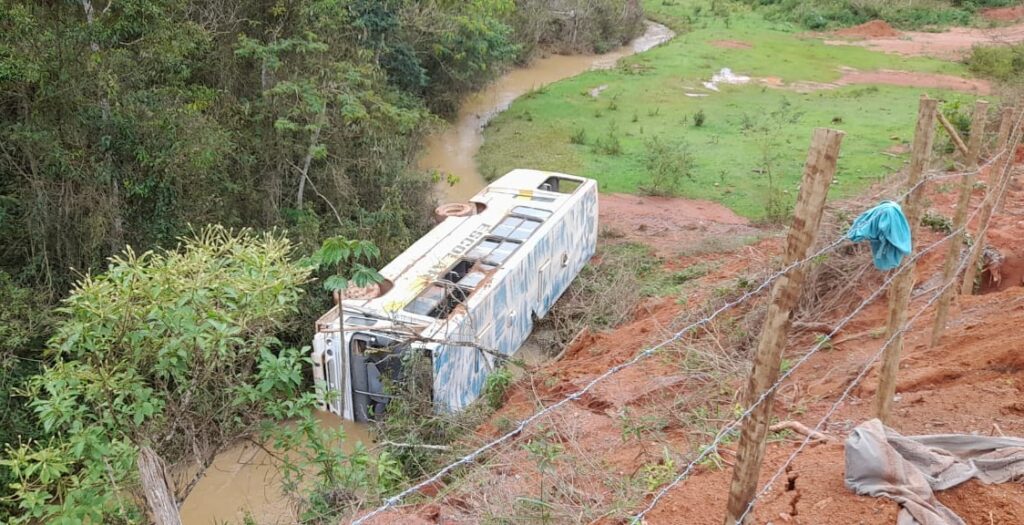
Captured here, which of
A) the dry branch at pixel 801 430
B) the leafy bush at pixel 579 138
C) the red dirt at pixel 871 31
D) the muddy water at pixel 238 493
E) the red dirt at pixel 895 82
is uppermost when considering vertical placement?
the dry branch at pixel 801 430

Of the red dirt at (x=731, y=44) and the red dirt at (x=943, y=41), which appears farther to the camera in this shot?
the red dirt at (x=731, y=44)

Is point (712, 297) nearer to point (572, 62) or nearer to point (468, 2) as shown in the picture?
point (468, 2)

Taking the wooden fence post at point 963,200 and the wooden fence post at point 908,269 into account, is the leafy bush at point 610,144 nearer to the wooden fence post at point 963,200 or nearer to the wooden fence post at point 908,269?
the wooden fence post at point 963,200

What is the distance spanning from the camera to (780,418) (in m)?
6.63

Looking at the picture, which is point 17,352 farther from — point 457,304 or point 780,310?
point 780,310

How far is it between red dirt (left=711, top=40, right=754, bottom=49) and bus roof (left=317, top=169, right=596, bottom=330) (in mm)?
21147

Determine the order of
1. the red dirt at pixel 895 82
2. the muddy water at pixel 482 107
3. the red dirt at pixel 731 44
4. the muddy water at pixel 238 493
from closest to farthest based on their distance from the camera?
the muddy water at pixel 238 493 < the muddy water at pixel 482 107 < the red dirt at pixel 895 82 < the red dirt at pixel 731 44

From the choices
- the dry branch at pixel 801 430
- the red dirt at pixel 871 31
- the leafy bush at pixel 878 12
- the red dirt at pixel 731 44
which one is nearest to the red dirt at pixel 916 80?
the red dirt at pixel 731 44

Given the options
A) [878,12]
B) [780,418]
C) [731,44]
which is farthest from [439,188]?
[878,12]

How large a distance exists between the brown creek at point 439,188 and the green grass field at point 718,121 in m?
0.75

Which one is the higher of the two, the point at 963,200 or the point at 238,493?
the point at 963,200

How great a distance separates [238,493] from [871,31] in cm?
3634

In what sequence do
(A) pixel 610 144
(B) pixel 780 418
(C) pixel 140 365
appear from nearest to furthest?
(C) pixel 140 365, (B) pixel 780 418, (A) pixel 610 144

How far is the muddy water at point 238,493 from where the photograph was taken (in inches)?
330
